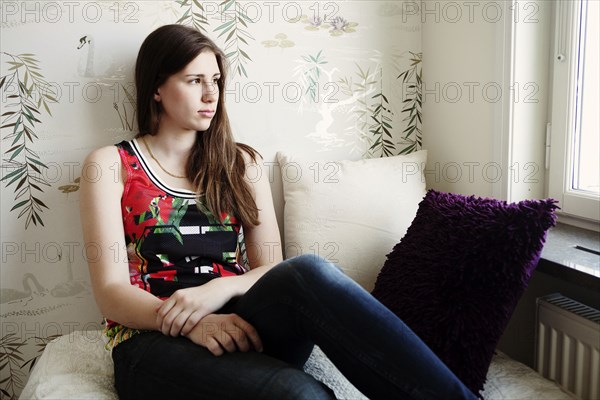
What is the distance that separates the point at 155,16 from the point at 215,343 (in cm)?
106

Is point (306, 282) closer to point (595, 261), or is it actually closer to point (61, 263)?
point (595, 261)

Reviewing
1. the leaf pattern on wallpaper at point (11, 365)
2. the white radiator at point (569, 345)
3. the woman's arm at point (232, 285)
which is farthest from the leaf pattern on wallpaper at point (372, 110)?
the leaf pattern on wallpaper at point (11, 365)

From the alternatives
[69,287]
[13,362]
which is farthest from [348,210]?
[13,362]

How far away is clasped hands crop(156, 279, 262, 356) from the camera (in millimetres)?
1120

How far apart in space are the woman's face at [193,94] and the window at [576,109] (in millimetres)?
985

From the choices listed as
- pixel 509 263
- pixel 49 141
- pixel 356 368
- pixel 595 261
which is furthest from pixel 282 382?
pixel 49 141

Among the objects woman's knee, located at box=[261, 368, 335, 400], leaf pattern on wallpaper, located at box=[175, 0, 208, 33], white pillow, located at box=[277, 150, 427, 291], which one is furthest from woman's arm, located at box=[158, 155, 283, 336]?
leaf pattern on wallpaper, located at box=[175, 0, 208, 33]

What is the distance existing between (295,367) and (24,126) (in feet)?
3.70

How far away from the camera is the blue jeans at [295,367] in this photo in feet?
3.29

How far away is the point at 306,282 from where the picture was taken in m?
1.09

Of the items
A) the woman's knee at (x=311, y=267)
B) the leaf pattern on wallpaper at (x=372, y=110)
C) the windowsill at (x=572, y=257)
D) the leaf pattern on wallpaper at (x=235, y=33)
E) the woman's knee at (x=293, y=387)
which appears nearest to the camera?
the woman's knee at (x=293, y=387)

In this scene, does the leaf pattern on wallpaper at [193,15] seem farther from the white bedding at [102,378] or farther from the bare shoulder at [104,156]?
the white bedding at [102,378]

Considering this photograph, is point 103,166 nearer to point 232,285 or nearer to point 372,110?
point 232,285

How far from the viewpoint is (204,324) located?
1.17m
